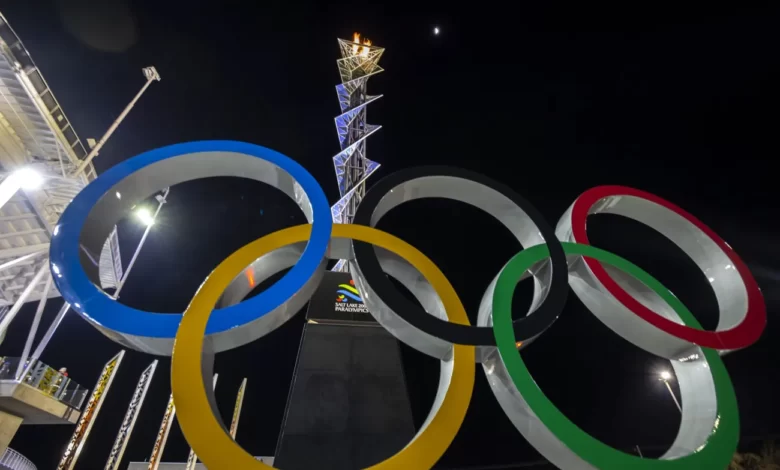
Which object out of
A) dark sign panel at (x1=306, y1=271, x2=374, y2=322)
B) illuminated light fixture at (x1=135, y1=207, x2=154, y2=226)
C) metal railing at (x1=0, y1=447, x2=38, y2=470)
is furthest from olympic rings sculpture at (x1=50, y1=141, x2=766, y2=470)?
metal railing at (x1=0, y1=447, x2=38, y2=470)

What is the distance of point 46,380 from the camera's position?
16.4 m

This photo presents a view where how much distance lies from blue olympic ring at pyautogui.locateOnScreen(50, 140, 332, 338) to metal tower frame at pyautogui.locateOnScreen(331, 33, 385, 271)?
497 inches

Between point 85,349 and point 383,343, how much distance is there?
3436 centimetres

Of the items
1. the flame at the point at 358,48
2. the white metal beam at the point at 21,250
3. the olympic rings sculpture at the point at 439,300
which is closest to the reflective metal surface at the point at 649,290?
the olympic rings sculpture at the point at 439,300

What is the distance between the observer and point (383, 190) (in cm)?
564

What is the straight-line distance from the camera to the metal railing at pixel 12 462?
15992mm

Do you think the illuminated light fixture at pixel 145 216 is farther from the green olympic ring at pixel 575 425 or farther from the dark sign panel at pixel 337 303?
the green olympic ring at pixel 575 425

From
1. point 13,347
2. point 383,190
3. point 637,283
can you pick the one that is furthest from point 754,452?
point 13,347

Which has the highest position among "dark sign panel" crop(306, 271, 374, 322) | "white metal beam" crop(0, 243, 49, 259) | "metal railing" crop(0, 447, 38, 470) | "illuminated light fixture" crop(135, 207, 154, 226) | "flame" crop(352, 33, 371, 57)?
"flame" crop(352, 33, 371, 57)

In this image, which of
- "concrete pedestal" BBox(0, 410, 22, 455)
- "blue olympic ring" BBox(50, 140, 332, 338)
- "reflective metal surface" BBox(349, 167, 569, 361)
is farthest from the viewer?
"concrete pedestal" BBox(0, 410, 22, 455)

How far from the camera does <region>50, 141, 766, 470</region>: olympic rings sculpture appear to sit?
4027 mm

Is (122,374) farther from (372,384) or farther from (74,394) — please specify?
(372,384)

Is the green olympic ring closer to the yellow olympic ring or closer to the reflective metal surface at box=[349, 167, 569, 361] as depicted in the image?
the reflective metal surface at box=[349, 167, 569, 361]

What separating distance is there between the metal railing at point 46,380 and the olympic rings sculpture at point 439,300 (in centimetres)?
1525
